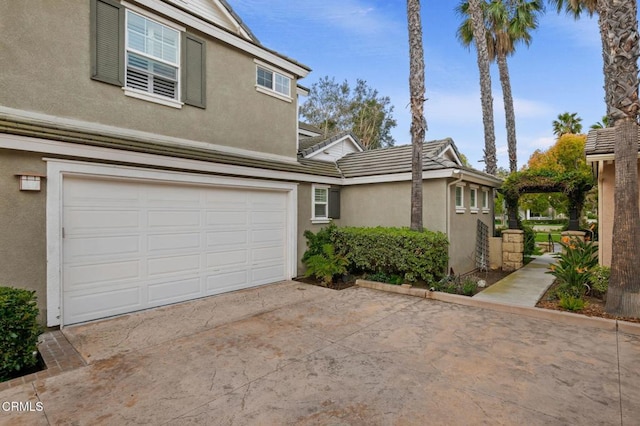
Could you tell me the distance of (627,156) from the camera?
5.97 metres

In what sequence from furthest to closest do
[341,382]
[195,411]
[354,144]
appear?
[354,144], [341,382], [195,411]

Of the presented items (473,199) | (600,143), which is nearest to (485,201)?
(473,199)

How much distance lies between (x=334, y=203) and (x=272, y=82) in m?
4.29

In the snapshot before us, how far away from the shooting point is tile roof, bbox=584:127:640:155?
288 inches

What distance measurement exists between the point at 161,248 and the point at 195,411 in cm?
429

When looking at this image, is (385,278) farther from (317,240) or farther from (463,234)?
(463,234)

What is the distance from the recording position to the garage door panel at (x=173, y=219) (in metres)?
6.66

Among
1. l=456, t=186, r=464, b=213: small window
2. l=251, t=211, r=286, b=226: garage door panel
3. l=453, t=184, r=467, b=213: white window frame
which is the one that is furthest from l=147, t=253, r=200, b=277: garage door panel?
l=456, t=186, r=464, b=213: small window

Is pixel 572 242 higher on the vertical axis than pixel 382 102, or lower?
lower

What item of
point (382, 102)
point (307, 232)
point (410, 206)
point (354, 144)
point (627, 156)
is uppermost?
point (382, 102)

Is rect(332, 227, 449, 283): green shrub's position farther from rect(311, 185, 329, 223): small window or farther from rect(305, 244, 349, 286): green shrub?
rect(311, 185, 329, 223): small window

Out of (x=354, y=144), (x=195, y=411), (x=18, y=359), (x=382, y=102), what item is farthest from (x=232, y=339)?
(x=382, y=102)

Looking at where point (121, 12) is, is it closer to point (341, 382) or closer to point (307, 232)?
point (307, 232)

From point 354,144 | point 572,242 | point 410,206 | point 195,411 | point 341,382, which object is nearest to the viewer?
point 195,411
